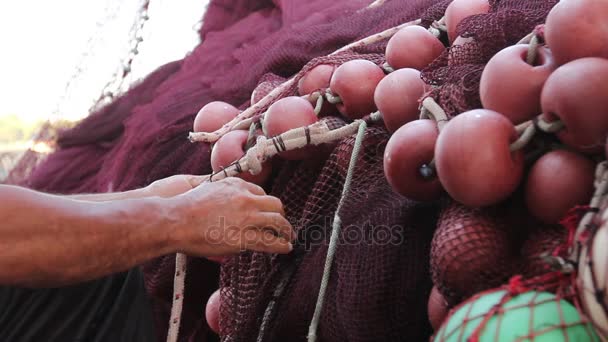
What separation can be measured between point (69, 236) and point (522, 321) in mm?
382

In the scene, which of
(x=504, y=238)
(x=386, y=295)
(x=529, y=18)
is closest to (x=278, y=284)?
(x=386, y=295)

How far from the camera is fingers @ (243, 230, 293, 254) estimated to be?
0.68 m

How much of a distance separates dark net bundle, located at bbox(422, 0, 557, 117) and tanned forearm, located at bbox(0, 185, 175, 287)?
0.30m

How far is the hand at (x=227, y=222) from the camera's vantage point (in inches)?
25.9

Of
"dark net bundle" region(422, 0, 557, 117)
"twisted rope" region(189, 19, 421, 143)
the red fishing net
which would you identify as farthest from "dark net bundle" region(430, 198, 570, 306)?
"twisted rope" region(189, 19, 421, 143)

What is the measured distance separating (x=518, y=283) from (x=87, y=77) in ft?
4.21

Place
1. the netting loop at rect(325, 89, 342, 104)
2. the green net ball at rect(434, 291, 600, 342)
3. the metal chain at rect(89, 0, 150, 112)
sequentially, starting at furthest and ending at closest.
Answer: the metal chain at rect(89, 0, 150, 112) < the netting loop at rect(325, 89, 342, 104) < the green net ball at rect(434, 291, 600, 342)

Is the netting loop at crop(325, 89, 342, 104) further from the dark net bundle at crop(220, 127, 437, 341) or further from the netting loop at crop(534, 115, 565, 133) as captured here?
the netting loop at crop(534, 115, 565, 133)

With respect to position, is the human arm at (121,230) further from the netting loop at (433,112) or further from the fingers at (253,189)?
the netting loop at (433,112)

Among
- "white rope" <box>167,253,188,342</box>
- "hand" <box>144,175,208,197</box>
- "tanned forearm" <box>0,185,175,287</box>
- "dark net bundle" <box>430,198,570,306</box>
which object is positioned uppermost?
"tanned forearm" <box>0,185,175,287</box>

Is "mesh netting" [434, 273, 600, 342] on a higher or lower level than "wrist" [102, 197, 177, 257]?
lower

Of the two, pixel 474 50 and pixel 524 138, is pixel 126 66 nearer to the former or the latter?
pixel 474 50

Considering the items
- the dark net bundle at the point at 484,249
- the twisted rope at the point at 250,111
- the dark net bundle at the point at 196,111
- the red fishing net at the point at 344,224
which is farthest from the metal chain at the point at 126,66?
the dark net bundle at the point at 484,249

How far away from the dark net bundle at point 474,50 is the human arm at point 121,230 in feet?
0.70
